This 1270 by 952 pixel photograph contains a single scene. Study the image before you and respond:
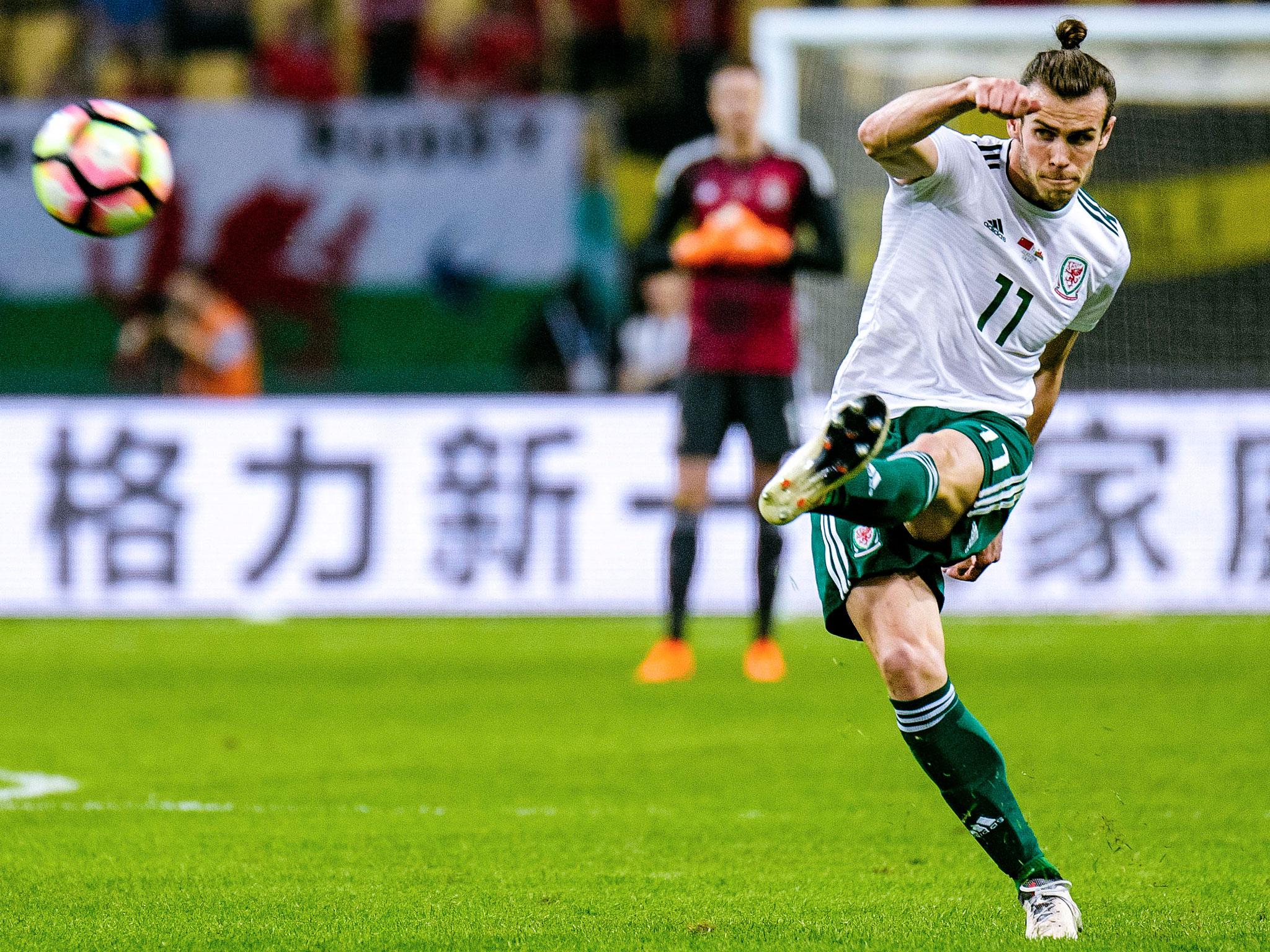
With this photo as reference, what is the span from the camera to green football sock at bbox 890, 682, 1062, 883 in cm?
340

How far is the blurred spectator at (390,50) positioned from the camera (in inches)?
596

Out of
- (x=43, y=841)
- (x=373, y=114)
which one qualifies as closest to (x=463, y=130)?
(x=373, y=114)

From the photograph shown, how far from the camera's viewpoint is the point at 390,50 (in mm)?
15273

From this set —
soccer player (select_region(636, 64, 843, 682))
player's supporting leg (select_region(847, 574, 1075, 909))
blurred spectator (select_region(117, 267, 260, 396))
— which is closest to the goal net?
soccer player (select_region(636, 64, 843, 682))

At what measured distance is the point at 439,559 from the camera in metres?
10.2

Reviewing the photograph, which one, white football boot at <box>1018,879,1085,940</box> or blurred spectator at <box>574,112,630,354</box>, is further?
blurred spectator at <box>574,112,630,354</box>

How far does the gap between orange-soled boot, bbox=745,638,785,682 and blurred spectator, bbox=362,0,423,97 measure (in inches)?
340

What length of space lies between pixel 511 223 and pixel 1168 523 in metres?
6.20

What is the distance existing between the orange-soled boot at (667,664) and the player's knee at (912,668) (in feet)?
13.6

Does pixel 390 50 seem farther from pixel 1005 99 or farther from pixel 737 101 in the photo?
pixel 1005 99

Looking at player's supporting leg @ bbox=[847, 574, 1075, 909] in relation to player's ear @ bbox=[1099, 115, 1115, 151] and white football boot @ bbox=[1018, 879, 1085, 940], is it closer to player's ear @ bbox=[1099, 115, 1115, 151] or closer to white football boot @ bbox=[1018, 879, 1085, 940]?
white football boot @ bbox=[1018, 879, 1085, 940]

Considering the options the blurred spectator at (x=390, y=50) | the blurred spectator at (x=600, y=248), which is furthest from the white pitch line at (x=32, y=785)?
the blurred spectator at (x=390, y=50)

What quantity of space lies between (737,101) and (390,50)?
8.35 metres

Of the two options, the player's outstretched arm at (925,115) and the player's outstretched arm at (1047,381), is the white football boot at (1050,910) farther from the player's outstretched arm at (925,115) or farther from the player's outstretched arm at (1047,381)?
the player's outstretched arm at (925,115)
